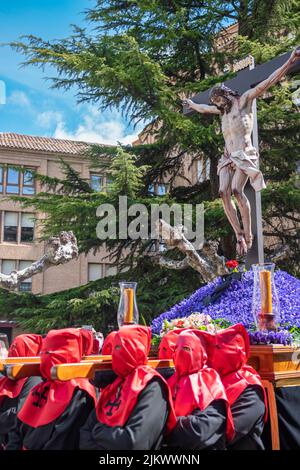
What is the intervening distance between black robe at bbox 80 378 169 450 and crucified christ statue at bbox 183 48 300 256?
353 centimetres

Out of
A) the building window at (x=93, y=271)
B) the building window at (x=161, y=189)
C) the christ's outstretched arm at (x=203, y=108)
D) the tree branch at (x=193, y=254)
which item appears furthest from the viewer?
the building window at (x=93, y=271)

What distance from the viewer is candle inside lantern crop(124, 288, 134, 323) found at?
16.3ft

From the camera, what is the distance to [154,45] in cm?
1489

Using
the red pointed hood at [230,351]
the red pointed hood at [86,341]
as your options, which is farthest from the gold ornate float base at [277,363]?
the red pointed hood at [86,341]

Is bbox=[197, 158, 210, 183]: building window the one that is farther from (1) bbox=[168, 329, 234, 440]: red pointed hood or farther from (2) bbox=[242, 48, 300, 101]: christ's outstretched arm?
(1) bbox=[168, 329, 234, 440]: red pointed hood

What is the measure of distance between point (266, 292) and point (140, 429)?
73.8 inches

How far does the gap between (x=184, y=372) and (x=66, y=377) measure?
772 mm

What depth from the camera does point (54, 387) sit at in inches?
140

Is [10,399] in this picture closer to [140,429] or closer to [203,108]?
[140,429]

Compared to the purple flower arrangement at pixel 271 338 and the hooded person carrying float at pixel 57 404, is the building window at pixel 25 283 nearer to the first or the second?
the purple flower arrangement at pixel 271 338

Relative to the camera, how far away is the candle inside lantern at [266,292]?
4477mm

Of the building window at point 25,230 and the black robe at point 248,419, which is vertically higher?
the building window at point 25,230

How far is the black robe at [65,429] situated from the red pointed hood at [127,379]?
22 centimetres
